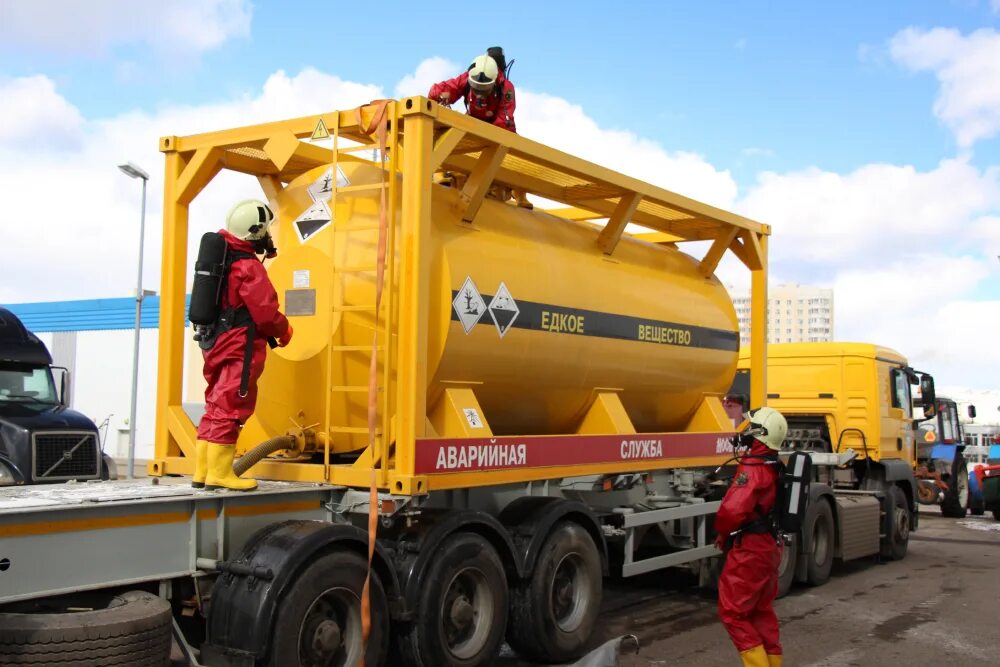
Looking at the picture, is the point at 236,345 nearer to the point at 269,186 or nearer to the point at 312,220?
the point at 312,220

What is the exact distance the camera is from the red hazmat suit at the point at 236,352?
5.91 m

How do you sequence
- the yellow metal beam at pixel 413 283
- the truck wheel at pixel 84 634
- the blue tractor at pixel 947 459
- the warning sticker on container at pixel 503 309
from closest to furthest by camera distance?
1. the truck wheel at pixel 84 634
2. the yellow metal beam at pixel 413 283
3. the warning sticker on container at pixel 503 309
4. the blue tractor at pixel 947 459

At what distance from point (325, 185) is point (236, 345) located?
1.45 meters

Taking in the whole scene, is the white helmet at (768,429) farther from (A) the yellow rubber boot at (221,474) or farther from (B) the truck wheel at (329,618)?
(A) the yellow rubber boot at (221,474)

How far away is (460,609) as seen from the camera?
A: 6.21 meters

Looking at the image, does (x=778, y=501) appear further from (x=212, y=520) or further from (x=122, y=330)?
(x=122, y=330)

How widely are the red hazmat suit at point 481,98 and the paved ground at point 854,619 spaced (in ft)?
13.3

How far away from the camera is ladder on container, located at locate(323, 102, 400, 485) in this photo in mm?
6028

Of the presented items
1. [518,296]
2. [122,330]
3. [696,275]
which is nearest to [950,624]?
[696,275]

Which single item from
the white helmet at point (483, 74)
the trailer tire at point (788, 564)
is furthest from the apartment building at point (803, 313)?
the white helmet at point (483, 74)

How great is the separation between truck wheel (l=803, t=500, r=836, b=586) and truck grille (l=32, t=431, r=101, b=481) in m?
8.63

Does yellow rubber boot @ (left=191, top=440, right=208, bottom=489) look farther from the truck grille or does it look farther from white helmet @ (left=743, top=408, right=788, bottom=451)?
the truck grille

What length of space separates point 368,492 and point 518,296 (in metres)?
1.85

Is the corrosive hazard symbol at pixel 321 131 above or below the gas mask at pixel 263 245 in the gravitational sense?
above
